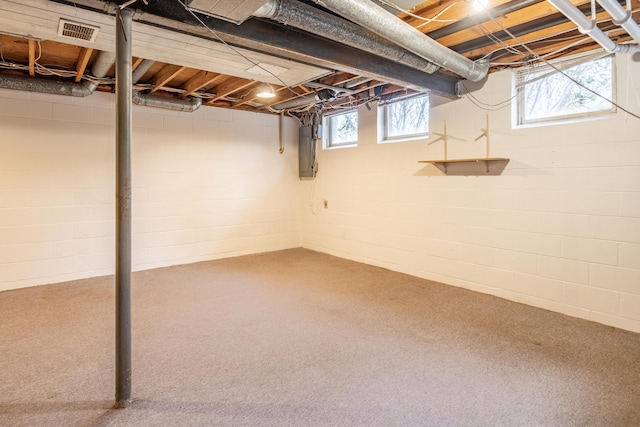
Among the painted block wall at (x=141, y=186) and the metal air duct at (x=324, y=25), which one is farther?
the painted block wall at (x=141, y=186)

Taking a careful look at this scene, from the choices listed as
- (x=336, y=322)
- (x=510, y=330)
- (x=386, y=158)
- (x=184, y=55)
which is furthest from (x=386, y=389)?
(x=386, y=158)

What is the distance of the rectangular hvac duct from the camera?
76.3 inches

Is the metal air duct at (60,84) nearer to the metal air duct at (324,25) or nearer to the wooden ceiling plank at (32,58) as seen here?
the wooden ceiling plank at (32,58)

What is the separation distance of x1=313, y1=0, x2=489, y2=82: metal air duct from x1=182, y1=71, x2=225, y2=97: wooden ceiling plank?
2.19 meters

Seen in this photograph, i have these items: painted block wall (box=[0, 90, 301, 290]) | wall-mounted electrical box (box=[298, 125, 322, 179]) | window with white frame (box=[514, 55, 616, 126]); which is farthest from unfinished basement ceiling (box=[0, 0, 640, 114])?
wall-mounted electrical box (box=[298, 125, 322, 179])

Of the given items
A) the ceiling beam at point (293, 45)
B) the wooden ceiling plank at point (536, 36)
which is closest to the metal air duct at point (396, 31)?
the wooden ceiling plank at point (536, 36)

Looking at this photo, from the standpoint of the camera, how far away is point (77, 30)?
240cm

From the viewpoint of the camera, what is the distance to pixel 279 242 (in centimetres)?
593

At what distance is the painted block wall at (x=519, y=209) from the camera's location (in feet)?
9.34

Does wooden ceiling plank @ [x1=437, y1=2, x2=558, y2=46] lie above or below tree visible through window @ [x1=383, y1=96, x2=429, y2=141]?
above

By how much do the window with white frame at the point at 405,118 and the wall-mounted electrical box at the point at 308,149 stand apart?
1243 millimetres

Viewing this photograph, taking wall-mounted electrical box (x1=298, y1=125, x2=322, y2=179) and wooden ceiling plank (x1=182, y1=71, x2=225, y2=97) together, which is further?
wall-mounted electrical box (x1=298, y1=125, x2=322, y2=179)

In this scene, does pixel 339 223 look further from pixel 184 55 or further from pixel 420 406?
pixel 420 406

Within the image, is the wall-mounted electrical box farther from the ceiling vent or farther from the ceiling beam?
the ceiling vent
